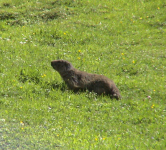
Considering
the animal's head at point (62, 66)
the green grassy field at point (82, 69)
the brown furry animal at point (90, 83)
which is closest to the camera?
the green grassy field at point (82, 69)

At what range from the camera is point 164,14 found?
56.6 ft

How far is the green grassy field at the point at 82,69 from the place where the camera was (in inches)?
288

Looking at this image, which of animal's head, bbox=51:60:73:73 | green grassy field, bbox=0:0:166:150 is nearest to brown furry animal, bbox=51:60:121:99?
animal's head, bbox=51:60:73:73

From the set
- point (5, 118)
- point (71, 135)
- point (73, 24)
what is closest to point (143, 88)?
point (71, 135)


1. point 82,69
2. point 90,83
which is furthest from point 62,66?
point 82,69

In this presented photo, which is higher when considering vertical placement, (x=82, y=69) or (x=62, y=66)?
(x=62, y=66)

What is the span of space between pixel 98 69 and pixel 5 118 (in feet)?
15.7

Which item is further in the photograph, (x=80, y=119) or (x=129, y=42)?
(x=129, y=42)

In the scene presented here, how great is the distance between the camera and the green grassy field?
7312mm

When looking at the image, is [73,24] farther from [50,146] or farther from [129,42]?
[50,146]

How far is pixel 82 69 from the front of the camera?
1129 centimetres

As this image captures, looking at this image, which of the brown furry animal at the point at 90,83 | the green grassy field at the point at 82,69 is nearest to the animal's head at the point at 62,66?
the brown furry animal at the point at 90,83

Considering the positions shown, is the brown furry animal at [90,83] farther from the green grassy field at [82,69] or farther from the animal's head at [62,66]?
the green grassy field at [82,69]

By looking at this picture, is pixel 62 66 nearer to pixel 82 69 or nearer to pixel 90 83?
pixel 90 83
